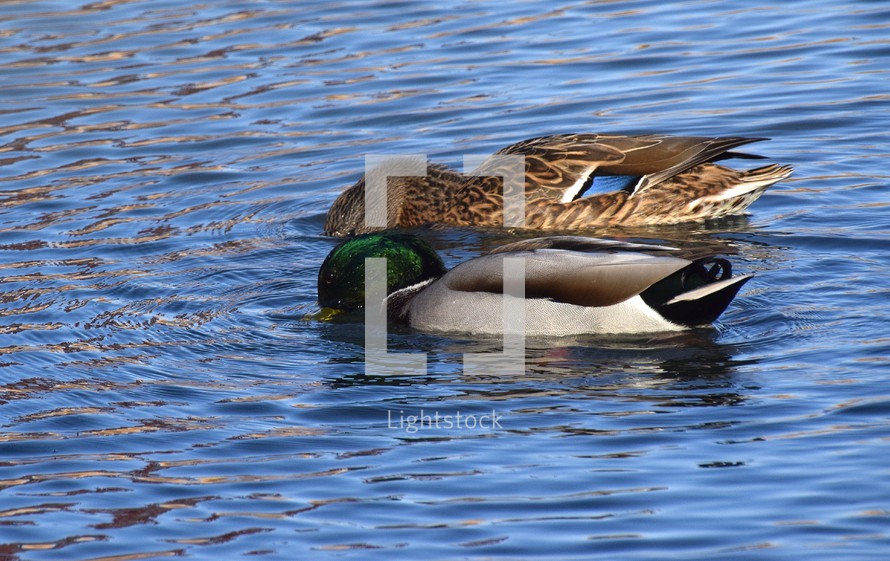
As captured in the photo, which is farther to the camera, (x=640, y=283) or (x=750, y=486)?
(x=640, y=283)

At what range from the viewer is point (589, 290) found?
7.23m

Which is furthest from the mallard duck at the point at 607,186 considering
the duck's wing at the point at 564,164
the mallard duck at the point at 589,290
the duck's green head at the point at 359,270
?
the mallard duck at the point at 589,290

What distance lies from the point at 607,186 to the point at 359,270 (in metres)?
2.41

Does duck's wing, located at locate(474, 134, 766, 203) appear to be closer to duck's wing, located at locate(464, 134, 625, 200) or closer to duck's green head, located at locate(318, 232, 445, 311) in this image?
duck's wing, located at locate(464, 134, 625, 200)

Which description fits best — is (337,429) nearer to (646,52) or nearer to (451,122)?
(451,122)

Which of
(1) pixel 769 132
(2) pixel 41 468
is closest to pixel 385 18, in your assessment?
(1) pixel 769 132

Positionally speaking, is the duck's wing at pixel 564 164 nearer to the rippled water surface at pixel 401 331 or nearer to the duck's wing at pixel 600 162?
the duck's wing at pixel 600 162

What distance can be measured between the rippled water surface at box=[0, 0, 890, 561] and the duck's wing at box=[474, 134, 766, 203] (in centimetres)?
46

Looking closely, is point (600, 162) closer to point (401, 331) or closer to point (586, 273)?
point (401, 331)

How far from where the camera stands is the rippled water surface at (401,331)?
5.34m

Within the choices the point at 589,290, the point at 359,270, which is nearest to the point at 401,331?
the point at 359,270

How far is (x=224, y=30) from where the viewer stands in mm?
14930

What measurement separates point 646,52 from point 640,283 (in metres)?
6.61

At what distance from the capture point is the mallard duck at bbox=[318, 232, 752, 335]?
7.14 meters
